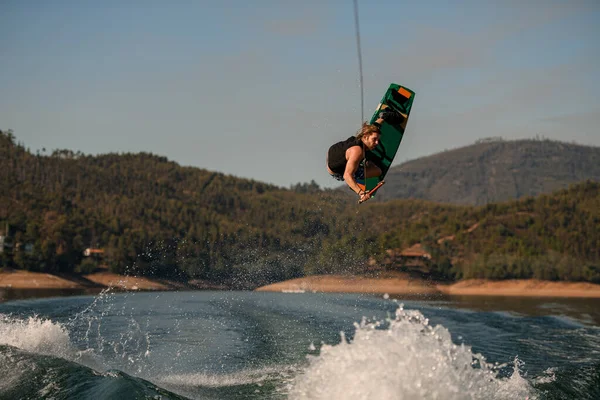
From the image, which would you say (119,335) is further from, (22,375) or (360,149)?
(360,149)

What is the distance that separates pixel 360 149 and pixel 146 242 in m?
79.4

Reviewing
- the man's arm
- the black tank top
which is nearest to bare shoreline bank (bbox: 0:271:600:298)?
the black tank top

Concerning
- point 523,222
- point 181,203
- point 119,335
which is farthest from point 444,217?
point 119,335

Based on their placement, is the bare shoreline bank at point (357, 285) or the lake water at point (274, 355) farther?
the bare shoreline bank at point (357, 285)

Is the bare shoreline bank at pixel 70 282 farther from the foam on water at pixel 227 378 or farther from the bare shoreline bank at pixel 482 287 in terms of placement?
the foam on water at pixel 227 378

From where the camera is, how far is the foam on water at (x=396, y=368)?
6668 millimetres

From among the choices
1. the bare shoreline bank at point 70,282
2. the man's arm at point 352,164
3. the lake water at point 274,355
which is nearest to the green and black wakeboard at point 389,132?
the man's arm at point 352,164

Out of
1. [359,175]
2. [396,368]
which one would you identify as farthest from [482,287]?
[396,368]

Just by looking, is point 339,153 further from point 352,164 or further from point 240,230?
point 240,230

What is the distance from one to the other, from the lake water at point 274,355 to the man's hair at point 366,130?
299 cm

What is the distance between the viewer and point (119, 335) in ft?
49.7

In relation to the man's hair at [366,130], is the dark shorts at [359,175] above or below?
below

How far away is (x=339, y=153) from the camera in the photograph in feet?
34.3

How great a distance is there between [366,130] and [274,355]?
5.42m
